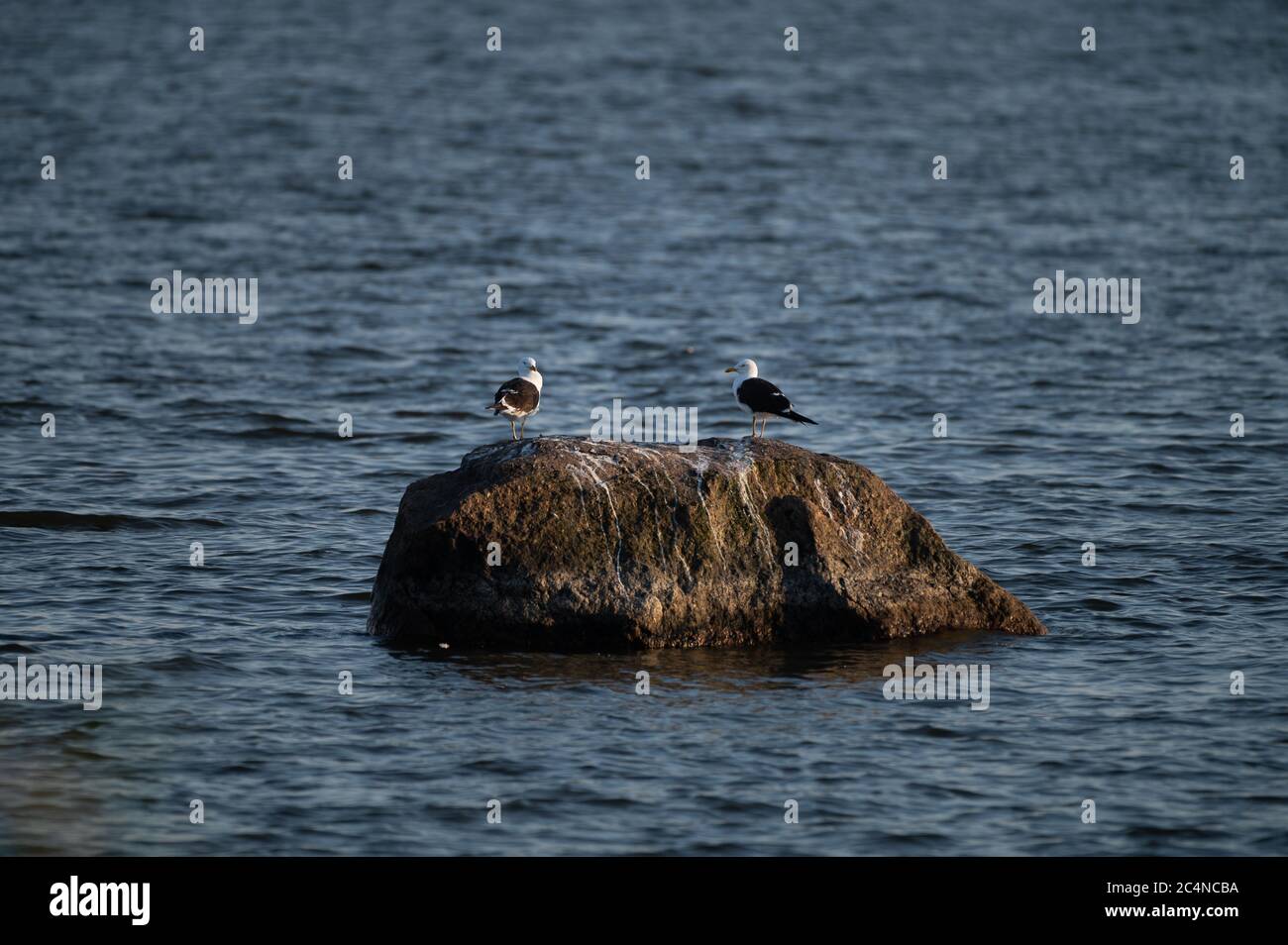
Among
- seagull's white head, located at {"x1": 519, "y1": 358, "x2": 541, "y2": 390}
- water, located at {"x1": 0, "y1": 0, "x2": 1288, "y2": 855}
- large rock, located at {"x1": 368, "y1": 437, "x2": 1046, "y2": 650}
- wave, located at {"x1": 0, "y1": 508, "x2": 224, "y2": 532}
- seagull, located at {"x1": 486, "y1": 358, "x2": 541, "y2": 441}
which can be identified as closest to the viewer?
water, located at {"x1": 0, "y1": 0, "x2": 1288, "y2": 855}

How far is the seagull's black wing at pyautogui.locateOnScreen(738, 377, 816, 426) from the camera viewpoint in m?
16.7

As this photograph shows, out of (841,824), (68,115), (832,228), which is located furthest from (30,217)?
(841,824)

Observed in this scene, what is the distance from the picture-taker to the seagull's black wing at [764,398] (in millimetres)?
16703

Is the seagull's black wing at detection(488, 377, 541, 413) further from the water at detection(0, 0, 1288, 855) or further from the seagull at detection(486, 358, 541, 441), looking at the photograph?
the water at detection(0, 0, 1288, 855)

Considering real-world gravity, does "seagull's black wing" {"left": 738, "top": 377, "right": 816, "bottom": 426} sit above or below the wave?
above

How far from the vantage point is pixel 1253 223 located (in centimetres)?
3728

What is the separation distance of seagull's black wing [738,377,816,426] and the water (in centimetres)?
285

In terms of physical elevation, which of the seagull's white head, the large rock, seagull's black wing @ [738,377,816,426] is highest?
the seagull's white head

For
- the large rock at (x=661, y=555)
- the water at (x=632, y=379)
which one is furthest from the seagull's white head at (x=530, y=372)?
the water at (x=632, y=379)

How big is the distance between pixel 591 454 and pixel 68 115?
3548 centimetres

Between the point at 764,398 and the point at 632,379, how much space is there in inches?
422

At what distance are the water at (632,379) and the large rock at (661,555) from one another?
0.45 metres

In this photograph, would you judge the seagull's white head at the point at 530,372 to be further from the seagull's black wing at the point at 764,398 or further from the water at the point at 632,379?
the water at the point at 632,379

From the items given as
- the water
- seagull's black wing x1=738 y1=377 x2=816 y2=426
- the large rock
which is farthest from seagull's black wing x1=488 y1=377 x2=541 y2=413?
the water
